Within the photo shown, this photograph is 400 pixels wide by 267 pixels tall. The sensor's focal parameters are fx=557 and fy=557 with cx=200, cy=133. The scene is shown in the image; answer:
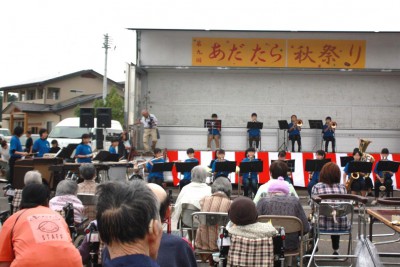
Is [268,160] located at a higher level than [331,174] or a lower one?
lower

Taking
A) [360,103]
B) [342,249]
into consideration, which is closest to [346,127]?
[360,103]

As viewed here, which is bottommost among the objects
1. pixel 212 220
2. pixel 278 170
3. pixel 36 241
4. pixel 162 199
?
pixel 212 220

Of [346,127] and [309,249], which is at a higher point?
[346,127]

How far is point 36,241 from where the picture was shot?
3.73m

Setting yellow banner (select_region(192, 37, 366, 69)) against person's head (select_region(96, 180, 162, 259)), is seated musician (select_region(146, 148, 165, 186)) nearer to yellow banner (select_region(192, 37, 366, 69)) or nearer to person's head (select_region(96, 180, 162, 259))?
yellow banner (select_region(192, 37, 366, 69))

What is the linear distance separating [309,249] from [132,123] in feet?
45.7

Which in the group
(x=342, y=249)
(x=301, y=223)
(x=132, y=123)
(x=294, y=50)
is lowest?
(x=342, y=249)

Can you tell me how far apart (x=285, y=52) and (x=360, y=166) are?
9335mm

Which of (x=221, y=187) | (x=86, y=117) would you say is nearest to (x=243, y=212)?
(x=221, y=187)

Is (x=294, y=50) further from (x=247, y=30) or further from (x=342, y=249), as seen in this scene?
(x=342, y=249)

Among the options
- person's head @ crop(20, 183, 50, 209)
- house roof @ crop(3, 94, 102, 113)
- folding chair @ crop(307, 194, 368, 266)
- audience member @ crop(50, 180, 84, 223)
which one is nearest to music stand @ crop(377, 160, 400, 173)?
folding chair @ crop(307, 194, 368, 266)

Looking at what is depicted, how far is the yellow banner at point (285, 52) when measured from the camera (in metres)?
21.3

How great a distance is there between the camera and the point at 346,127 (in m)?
23.2

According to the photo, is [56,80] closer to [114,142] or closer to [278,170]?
[114,142]
